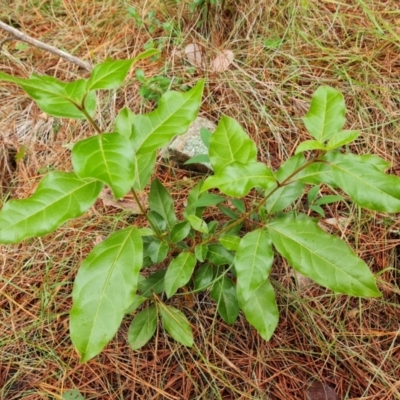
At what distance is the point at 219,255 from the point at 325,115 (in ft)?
1.98

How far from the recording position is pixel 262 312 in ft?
4.59

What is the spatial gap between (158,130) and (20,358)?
45.4 inches

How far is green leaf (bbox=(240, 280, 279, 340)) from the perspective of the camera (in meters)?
1.38

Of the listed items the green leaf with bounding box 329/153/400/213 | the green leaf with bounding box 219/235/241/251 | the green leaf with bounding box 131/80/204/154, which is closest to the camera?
the green leaf with bounding box 329/153/400/213

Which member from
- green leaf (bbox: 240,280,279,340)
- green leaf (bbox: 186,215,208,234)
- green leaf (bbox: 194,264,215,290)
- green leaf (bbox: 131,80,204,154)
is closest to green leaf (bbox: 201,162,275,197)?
green leaf (bbox: 131,80,204,154)

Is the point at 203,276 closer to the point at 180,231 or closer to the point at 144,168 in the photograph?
the point at 180,231

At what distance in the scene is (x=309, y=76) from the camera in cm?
217

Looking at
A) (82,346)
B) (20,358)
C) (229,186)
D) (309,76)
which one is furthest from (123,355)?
(309,76)

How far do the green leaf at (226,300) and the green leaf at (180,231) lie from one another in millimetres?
225

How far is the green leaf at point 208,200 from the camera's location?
1.53 metres

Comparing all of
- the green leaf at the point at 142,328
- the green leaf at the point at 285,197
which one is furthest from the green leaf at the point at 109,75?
the green leaf at the point at 142,328

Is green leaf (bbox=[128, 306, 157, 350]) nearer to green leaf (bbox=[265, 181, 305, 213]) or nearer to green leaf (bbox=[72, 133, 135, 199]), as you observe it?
green leaf (bbox=[265, 181, 305, 213])

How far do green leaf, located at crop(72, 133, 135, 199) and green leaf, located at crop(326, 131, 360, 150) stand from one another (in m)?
→ 0.52

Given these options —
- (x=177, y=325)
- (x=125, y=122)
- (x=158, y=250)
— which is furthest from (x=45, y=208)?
(x=177, y=325)
